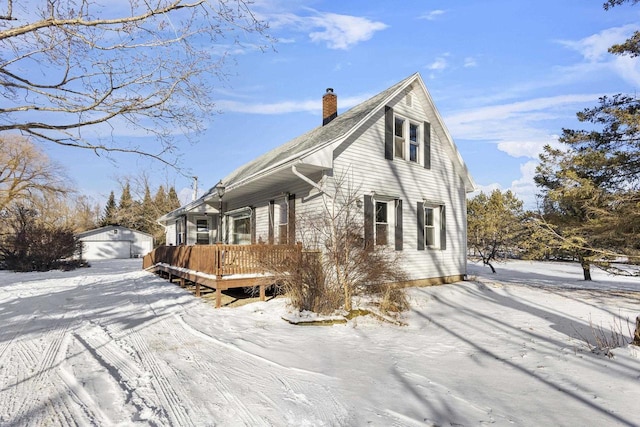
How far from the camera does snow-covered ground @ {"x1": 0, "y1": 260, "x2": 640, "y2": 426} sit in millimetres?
3023

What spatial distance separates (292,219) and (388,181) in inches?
131

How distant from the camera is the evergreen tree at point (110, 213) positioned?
48.8 m

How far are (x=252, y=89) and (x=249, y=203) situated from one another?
5.07 m

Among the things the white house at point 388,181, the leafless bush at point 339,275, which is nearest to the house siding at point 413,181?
the white house at point 388,181

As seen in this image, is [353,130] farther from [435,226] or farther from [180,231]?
[180,231]

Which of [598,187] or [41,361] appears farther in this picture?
[598,187]

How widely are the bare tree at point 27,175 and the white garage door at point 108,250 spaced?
7.20 meters

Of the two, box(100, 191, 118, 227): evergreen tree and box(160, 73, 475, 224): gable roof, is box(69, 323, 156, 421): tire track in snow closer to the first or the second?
box(160, 73, 475, 224): gable roof

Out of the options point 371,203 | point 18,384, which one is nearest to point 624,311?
point 371,203

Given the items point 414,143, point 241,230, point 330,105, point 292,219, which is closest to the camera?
point 292,219

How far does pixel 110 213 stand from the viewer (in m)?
53.3

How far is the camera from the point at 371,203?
33.7ft

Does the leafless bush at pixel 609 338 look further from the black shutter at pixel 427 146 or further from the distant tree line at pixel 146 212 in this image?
the distant tree line at pixel 146 212

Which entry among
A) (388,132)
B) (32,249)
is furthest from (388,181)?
(32,249)
